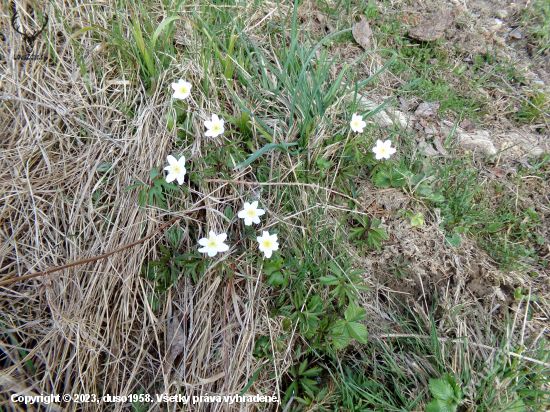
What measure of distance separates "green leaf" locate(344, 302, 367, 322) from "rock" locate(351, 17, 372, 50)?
7.21 feet

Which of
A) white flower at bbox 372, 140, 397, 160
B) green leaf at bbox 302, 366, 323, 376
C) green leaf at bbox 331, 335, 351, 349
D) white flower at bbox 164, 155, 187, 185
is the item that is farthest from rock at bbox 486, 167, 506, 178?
white flower at bbox 164, 155, 187, 185

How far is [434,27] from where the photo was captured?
2.77m

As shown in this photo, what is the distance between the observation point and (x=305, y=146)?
1984 millimetres

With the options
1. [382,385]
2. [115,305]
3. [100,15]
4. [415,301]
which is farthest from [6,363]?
[415,301]

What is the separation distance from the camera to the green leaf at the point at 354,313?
170 centimetres

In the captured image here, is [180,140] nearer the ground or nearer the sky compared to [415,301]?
nearer the sky

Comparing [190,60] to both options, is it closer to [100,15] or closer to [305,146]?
[100,15]

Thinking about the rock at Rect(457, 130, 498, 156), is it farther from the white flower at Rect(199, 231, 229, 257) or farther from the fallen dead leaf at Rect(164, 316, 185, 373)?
the fallen dead leaf at Rect(164, 316, 185, 373)

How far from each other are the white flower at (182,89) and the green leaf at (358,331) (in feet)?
5.50

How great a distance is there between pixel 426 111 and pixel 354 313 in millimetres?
1774

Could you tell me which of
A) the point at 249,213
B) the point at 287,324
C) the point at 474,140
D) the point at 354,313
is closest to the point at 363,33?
the point at 474,140

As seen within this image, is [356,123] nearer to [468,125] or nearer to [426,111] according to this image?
[426,111]

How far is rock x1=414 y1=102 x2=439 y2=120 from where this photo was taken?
8.09 ft

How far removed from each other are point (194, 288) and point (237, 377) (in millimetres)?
532
